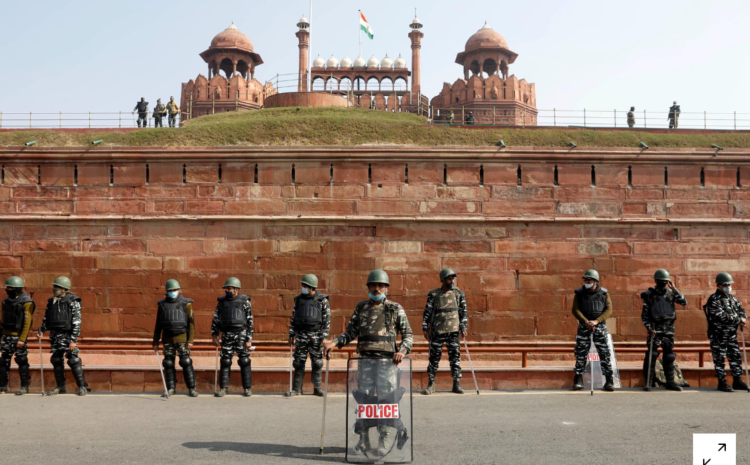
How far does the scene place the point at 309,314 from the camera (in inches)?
325

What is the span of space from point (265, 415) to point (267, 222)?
5.71m

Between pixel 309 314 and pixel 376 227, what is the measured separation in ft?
13.7

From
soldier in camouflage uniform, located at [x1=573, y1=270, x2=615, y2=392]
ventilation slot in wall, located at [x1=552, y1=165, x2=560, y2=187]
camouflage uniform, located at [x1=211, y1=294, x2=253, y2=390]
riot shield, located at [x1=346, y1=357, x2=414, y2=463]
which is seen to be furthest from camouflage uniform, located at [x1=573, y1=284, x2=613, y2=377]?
ventilation slot in wall, located at [x1=552, y1=165, x2=560, y2=187]

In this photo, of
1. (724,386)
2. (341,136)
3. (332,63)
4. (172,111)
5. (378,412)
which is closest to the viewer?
(378,412)

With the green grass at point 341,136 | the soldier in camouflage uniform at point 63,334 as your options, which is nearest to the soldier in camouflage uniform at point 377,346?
the soldier in camouflage uniform at point 63,334

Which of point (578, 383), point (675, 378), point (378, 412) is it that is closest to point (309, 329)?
point (378, 412)

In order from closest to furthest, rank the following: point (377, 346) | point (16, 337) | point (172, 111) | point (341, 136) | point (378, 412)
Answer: point (378, 412) → point (377, 346) → point (16, 337) → point (341, 136) → point (172, 111)

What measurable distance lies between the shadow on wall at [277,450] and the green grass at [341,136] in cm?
1019

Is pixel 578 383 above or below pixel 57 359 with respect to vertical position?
below

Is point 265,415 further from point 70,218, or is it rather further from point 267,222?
point 70,218

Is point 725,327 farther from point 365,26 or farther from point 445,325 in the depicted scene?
point 365,26

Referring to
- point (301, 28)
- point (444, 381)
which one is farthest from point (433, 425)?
point (301, 28)

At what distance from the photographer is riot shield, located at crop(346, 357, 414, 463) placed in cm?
517

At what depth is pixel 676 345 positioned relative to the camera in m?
12.0
